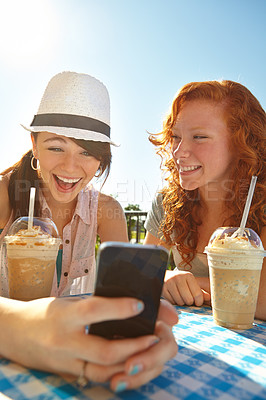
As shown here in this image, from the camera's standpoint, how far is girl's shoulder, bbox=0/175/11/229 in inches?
70.2

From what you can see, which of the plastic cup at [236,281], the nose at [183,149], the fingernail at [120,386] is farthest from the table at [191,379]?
the nose at [183,149]

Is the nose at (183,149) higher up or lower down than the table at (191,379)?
higher up

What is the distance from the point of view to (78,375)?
575 millimetres

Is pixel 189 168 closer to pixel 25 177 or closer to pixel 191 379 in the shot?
pixel 25 177

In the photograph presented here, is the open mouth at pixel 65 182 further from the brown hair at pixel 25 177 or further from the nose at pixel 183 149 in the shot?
the nose at pixel 183 149

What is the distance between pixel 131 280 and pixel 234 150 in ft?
4.73

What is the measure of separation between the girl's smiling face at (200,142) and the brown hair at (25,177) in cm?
43

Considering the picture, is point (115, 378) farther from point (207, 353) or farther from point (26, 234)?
point (26, 234)

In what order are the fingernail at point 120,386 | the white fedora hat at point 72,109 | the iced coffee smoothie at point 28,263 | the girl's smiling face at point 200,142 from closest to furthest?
the fingernail at point 120,386, the iced coffee smoothie at point 28,263, the white fedora hat at point 72,109, the girl's smiling face at point 200,142

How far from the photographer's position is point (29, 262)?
3.49ft

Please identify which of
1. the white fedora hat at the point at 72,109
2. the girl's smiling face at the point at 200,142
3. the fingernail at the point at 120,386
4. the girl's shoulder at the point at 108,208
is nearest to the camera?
the fingernail at the point at 120,386

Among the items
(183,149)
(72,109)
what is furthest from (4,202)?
(183,149)

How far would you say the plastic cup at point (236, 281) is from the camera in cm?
107

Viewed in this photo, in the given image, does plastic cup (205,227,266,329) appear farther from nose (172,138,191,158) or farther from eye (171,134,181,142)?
eye (171,134,181,142)
